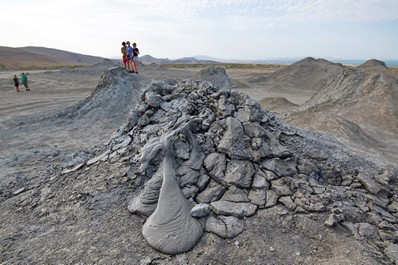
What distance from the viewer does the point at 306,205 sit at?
446 centimetres

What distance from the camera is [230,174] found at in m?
4.89

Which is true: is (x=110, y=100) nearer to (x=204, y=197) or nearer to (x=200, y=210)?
(x=204, y=197)

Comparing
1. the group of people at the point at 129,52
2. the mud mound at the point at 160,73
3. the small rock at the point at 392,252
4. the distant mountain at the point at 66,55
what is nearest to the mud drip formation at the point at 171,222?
the small rock at the point at 392,252

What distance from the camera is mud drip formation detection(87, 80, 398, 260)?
4.29 meters

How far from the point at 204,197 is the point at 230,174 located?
1.98 ft

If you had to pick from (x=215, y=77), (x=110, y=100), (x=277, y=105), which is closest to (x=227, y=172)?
(x=110, y=100)

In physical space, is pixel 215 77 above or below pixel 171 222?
above

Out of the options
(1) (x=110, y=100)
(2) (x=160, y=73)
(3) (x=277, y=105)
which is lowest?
(3) (x=277, y=105)

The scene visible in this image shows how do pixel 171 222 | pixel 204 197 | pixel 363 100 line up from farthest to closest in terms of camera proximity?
pixel 363 100, pixel 204 197, pixel 171 222

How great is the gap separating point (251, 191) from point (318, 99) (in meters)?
15.8

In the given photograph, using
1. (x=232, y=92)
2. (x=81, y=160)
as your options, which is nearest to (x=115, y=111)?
(x=81, y=160)

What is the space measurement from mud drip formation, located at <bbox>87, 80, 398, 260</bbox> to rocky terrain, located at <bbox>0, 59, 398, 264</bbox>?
2cm

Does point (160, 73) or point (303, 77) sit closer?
point (303, 77)

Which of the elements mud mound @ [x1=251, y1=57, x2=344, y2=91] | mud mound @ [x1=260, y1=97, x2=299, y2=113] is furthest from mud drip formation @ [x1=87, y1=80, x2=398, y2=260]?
mud mound @ [x1=251, y1=57, x2=344, y2=91]
